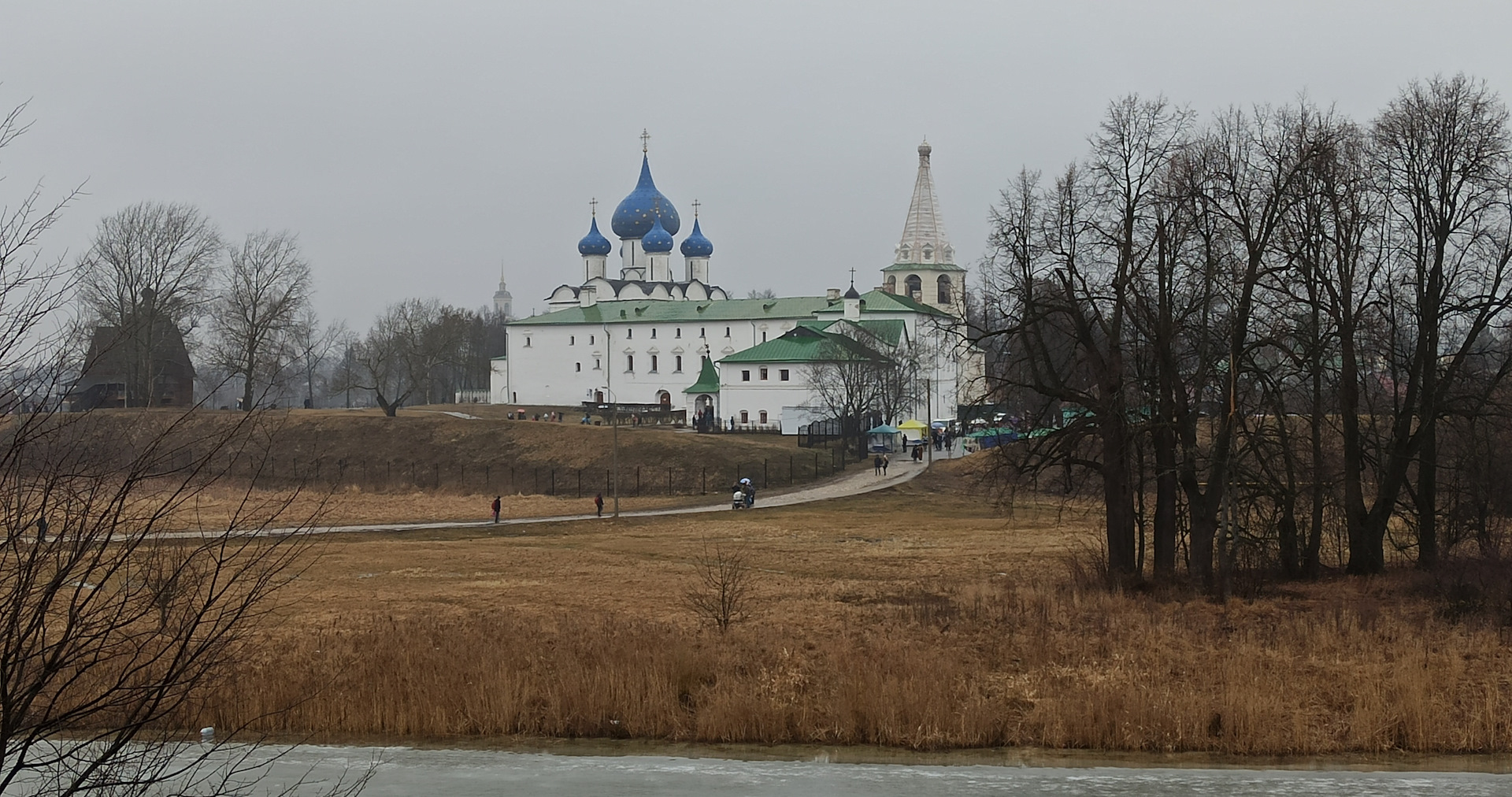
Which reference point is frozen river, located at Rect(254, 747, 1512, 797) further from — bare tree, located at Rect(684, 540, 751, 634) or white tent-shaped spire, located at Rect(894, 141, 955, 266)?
white tent-shaped spire, located at Rect(894, 141, 955, 266)

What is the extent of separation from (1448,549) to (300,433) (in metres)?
63.4

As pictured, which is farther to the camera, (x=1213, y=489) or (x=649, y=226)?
(x=649, y=226)

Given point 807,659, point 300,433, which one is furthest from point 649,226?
point 807,659

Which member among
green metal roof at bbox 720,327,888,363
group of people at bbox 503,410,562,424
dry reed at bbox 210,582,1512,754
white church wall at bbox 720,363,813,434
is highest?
green metal roof at bbox 720,327,888,363

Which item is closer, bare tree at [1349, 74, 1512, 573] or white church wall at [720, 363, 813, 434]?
bare tree at [1349, 74, 1512, 573]

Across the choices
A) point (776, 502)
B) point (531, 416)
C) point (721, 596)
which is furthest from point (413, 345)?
point (721, 596)

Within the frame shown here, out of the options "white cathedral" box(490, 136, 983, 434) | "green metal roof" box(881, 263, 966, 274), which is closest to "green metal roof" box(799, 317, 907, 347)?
"white cathedral" box(490, 136, 983, 434)

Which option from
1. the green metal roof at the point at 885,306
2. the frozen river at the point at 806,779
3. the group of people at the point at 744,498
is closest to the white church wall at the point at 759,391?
the green metal roof at the point at 885,306

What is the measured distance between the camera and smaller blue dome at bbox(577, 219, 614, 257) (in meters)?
120

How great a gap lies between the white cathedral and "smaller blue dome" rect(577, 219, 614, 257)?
0.12 m

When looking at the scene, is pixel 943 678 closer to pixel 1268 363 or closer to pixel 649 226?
pixel 1268 363

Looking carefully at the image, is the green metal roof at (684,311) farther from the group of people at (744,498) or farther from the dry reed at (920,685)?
the dry reed at (920,685)

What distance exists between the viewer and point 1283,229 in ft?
84.9

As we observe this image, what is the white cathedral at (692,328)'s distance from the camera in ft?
292
